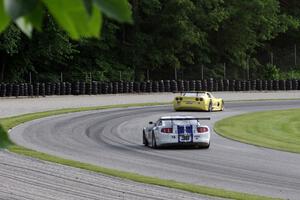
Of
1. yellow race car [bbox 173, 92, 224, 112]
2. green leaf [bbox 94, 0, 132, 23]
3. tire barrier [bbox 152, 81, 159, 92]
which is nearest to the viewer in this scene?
green leaf [bbox 94, 0, 132, 23]

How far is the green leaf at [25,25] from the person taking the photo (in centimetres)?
104

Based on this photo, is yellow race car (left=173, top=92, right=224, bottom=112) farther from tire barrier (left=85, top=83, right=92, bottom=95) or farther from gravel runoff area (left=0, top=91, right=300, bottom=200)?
gravel runoff area (left=0, top=91, right=300, bottom=200)

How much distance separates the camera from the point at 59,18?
104 cm

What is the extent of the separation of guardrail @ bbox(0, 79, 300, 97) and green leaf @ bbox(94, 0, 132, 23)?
150ft

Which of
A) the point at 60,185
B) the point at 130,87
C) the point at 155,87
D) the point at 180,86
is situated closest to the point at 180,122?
the point at 60,185

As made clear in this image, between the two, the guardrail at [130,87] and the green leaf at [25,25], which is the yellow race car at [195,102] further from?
the green leaf at [25,25]

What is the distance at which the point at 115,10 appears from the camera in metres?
1.01

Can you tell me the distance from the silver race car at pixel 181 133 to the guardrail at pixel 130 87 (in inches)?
1003

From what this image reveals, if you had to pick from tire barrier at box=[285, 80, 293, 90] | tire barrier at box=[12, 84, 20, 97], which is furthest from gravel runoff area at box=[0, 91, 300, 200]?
tire barrier at box=[285, 80, 293, 90]

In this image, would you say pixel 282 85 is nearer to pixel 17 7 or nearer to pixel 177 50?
pixel 177 50

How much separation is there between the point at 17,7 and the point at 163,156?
19057 mm

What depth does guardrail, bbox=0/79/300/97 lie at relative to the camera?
46972 millimetres

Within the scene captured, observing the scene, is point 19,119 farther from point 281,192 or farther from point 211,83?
point 211,83

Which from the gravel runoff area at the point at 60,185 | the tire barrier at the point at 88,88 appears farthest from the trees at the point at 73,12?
the tire barrier at the point at 88,88
